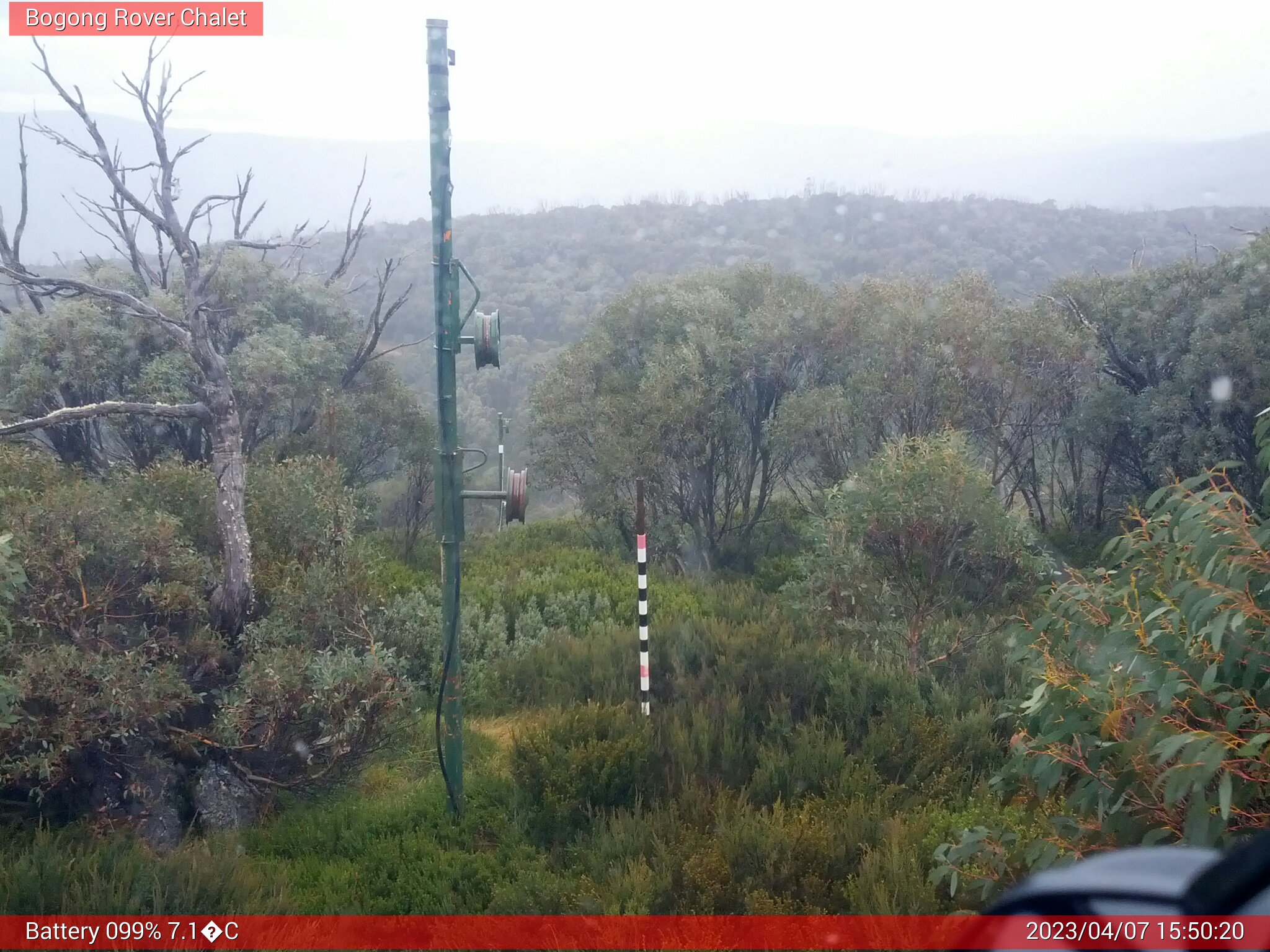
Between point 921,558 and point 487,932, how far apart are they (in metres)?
6.96

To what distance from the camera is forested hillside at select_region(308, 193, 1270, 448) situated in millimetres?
32906

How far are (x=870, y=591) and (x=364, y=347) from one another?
9174mm

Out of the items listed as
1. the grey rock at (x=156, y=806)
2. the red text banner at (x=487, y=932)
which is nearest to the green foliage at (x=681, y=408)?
the grey rock at (x=156, y=806)

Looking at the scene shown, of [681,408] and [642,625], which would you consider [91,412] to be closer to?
[642,625]

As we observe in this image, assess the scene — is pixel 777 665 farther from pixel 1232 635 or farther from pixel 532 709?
pixel 1232 635

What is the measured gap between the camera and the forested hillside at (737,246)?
108 ft

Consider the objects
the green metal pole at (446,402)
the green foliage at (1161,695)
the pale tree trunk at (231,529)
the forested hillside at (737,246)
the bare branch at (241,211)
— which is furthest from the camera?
the forested hillside at (737,246)

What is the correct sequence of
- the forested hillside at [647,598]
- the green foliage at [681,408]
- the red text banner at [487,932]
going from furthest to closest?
the green foliage at [681,408] < the red text banner at [487,932] < the forested hillside at [647,598]

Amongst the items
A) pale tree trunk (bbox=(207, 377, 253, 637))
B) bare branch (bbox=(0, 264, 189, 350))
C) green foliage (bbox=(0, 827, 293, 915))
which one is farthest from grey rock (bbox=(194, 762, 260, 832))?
bare branch (bbox=(0, 264, 189, 350))

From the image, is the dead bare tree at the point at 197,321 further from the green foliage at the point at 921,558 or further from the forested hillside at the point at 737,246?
the forested hillside at the point at 737,246

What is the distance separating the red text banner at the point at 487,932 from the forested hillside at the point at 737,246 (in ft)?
75.7

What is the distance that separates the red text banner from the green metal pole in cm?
140

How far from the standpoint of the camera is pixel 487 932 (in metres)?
4.26

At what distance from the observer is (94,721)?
579cm
